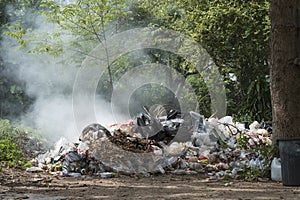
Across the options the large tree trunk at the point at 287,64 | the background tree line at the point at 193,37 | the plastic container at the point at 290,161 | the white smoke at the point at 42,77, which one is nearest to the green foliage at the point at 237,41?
the background tree line at the point at 193,37

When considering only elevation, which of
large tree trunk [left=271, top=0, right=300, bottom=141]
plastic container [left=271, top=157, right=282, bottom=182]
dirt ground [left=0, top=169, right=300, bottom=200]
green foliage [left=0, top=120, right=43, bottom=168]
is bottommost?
dirt ground [left=0, top=169, right=300, bottom=200]

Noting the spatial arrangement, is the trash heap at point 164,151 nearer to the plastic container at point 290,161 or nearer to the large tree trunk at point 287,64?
the large tree trunk at point 287,64

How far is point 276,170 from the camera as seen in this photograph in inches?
201

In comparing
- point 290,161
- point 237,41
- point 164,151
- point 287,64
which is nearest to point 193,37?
point 237,41

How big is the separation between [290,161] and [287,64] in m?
1.16

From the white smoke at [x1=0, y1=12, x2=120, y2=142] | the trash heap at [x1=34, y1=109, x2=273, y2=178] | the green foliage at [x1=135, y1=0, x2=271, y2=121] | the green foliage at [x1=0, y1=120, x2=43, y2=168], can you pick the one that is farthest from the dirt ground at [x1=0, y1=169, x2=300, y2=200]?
the white smoke at [x1=0, y1=12, x2=120, y2=142]

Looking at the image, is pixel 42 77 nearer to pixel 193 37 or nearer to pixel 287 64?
pixel 193 37

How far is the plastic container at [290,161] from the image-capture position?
459cm

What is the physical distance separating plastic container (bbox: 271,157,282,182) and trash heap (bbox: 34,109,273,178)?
14cm

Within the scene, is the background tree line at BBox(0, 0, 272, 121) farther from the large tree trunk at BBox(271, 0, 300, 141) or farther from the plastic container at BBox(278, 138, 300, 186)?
the plastic container at BBox(278, 138, 300, 186)

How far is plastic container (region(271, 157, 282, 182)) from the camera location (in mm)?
5086

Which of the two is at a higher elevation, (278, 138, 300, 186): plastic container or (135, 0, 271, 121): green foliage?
(135, 0, 271, 121): green foliage

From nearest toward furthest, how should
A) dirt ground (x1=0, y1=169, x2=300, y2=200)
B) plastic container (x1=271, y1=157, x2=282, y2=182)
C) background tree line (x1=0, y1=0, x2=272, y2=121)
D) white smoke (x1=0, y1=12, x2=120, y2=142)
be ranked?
dirt ground (x1=0, y1=169, x2=300, y2=200) < plastic container (x1=271, y1=157, x2=282, y2=182) < background tree line (x1=0, y1=0, x2=272, y2=121) < white smoke (x1=0, y1=12, x2=120, y2=142)

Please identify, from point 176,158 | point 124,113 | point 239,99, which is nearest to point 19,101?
point 124,113
